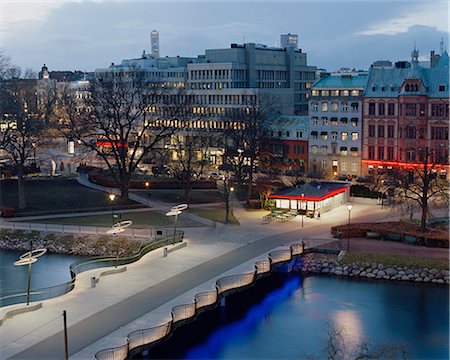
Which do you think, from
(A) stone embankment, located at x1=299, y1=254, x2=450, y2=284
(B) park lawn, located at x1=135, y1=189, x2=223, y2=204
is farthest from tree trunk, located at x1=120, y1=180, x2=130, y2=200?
(A) stone embankment, located at x1=299, y1=254, x2=450, y2=284

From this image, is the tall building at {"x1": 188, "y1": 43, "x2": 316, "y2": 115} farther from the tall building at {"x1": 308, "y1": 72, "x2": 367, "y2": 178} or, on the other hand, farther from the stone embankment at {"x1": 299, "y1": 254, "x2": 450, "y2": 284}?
the stone embankment at {"x1": 299, "y1": 254, "x2": 450, "y2": 284}

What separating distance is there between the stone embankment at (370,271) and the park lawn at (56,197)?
2530 cm

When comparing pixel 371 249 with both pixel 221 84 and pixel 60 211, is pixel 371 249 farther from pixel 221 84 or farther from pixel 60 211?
pixel 221 84

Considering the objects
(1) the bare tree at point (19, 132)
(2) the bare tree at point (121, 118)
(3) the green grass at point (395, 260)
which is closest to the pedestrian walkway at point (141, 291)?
(3) the green grass at point (395, 260)

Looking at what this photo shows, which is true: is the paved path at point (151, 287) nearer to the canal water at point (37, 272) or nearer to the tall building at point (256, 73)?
the canal water at point (37, 272)

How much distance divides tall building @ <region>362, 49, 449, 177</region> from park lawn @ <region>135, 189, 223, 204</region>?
22.1 meters

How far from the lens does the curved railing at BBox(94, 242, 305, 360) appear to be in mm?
38188

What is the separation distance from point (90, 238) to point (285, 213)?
60.4ft

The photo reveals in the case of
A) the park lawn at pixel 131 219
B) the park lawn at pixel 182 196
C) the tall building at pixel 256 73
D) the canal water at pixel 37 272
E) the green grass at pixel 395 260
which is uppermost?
the tall building at pixel 256 73

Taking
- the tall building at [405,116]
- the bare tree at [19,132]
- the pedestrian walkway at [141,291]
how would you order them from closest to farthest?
1. the pedestrian walkway at [141,291]
2. the bare tree at [19,132]
3. the tall building at [405,116]

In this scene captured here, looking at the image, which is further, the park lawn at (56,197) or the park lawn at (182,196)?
the park lawn at (182,196)

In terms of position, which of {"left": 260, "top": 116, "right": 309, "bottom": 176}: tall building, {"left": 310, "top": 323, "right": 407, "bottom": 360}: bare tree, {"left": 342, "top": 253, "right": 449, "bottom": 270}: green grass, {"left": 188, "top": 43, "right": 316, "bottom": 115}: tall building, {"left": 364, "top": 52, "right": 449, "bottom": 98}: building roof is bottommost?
{"left": 310, "top": 323, "right": 407, "bottom": 360}: bare tree

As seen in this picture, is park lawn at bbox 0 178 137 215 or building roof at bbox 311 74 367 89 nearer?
park lawn at bbox 0 178 137 215

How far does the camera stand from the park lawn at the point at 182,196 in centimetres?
8112
